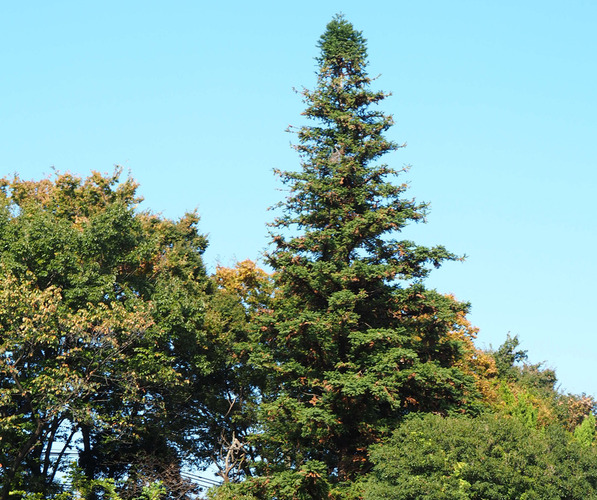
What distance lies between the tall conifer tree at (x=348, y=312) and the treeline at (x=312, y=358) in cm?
7

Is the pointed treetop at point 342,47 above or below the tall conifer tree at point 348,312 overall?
above

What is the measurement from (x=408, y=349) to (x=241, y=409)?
16108 millimetres

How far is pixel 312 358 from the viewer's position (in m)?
26.0

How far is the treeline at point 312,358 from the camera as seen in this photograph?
870 inches

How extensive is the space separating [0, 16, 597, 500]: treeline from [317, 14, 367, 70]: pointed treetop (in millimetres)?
62

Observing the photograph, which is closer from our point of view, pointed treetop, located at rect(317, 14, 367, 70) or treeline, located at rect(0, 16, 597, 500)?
treeline, located at rect(0, 16, 597, 500)

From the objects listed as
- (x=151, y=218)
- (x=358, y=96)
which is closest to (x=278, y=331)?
(x=358, y=96)

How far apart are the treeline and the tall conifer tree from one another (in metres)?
0.07

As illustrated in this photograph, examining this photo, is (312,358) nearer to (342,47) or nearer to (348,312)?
(348,312)

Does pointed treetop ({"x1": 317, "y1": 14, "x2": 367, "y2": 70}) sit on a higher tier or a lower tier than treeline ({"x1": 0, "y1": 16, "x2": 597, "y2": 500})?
higher

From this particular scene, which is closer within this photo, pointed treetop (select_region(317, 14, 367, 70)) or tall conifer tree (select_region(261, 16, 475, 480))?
tall conifer tree (select_region(261, 16, 475, 480))

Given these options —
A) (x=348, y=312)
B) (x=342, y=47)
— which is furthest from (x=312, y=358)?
(x=342, y=47)

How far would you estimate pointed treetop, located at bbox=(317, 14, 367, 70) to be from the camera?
29.5 meters

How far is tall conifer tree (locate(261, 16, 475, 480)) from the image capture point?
24203 mm
